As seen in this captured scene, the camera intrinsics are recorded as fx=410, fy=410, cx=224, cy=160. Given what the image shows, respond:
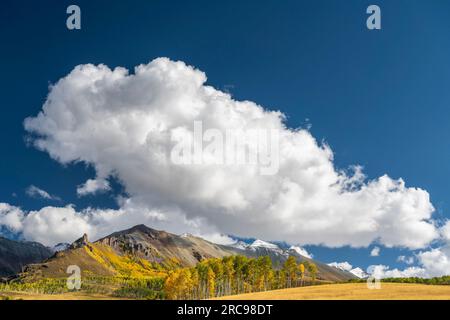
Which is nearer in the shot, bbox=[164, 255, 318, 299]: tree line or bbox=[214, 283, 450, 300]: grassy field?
bbox=[214, 283, 450, 300]: grassy field

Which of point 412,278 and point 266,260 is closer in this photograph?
point 266,260

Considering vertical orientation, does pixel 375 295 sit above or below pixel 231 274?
above

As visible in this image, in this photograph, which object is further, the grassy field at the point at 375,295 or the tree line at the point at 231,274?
the tree line at the point at 231,274

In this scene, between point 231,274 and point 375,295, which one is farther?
point 231,274

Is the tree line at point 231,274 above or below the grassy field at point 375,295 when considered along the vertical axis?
below

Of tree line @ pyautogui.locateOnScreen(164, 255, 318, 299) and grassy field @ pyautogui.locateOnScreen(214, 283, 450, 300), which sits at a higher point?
grassy field @ pyautogui.locateOnScreen(214, 283, 450, 300)
